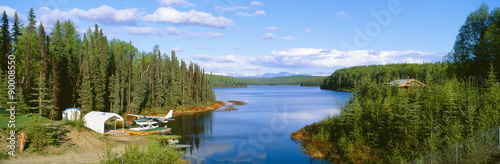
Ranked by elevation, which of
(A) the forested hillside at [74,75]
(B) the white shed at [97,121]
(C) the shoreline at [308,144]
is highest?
(A) the forested hillside at [74,75]

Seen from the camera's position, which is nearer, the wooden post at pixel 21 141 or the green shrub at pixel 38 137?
the wooden post at pixel 21 141

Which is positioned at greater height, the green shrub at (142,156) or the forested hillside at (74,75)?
the forested hillside at (74,75)

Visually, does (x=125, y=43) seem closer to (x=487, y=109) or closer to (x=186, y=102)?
(x=186, y=102)

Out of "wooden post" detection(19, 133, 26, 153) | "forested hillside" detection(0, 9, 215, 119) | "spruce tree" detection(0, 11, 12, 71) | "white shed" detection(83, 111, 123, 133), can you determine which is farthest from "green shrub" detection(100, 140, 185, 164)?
"spruce tree" detection(0, 11, 12, 71)

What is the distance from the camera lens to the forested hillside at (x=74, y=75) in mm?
37812

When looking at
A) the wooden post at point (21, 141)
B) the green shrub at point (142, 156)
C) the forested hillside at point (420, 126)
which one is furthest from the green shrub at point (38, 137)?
the forested hillside at point (420, 126)

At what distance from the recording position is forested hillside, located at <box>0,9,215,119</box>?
124ft

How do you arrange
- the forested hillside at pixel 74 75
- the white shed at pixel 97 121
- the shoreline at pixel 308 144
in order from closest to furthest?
the shoreline at pixel 308 144, the white shed at pixel 97 121, the forested hillside at pixel 74 75

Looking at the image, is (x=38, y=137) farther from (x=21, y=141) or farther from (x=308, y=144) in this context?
(x=308, y=144)

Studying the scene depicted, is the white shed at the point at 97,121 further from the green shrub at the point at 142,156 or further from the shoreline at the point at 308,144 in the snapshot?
the shoreline at the point at 308,144

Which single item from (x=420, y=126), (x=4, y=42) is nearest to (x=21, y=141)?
(x=420, y=126)

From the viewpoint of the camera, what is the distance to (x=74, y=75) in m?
49.5

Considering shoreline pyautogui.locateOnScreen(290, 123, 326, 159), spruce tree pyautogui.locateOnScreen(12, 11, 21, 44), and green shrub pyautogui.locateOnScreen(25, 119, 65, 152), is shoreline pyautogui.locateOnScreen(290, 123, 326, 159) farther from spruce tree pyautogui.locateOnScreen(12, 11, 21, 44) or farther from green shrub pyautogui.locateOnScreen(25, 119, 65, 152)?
spruce tree pyautogui.locateOnScreen(12, 11, 21, 44)

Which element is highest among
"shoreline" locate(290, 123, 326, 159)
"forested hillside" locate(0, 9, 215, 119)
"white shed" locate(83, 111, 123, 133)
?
"forested hillside" locate(0, 9, 215, 119)
